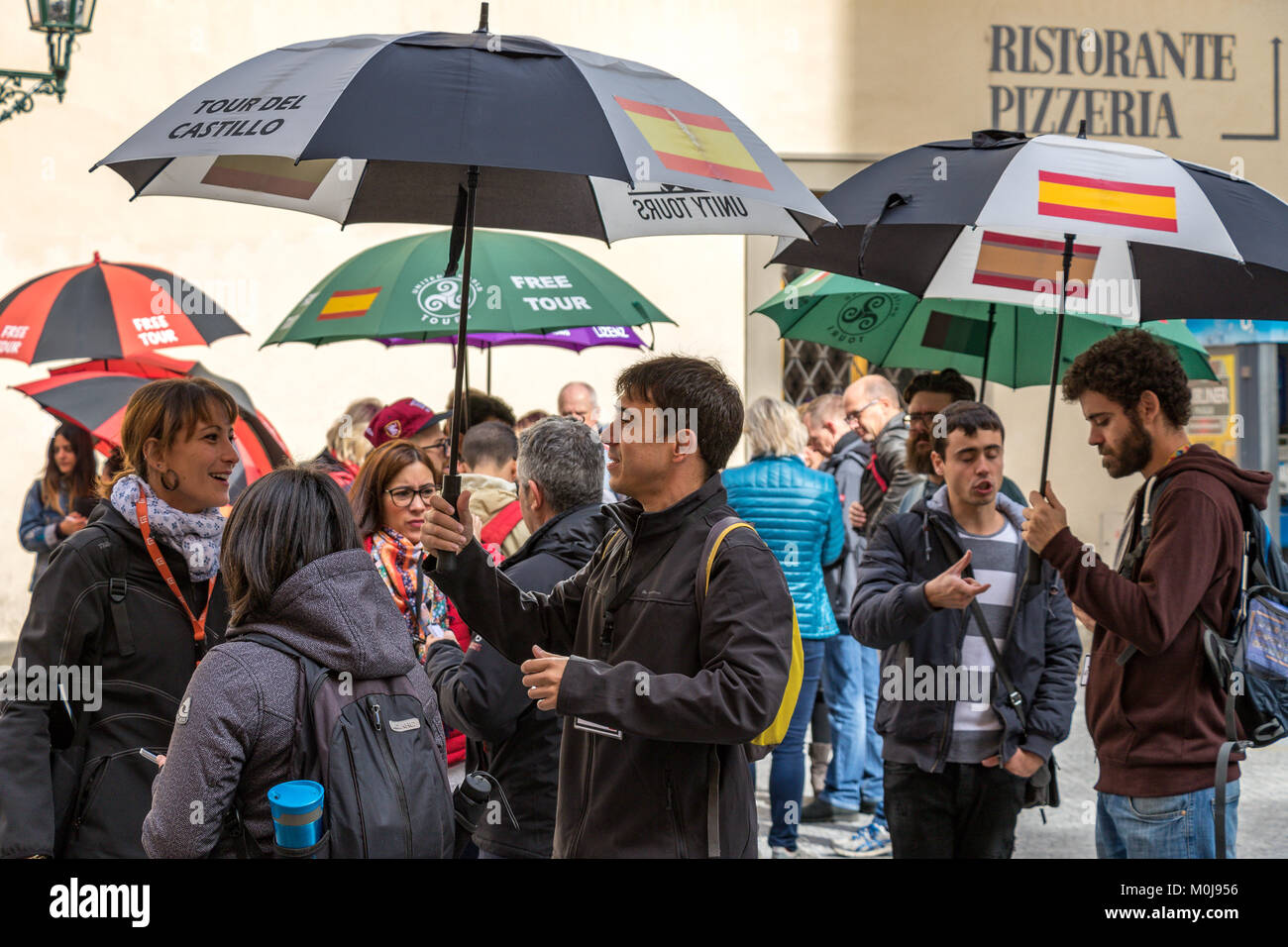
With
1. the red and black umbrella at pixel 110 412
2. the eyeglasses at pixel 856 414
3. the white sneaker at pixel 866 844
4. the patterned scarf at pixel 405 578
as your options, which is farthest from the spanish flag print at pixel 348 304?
the white sneaker at pixel 866 844

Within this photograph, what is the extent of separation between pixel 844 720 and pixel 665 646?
Answer: 14.6 feet

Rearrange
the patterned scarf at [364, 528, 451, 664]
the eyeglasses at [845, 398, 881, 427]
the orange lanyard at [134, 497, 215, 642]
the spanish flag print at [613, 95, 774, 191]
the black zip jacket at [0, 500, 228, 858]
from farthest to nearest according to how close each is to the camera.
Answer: the eyeglasses at [845, 398, 881, 427]
the patterned scarf at [364, 528, 451, 664]
the orange lanyard at [134, 497, 215, 642]
the black zip jacket at [0, 500, 228, 858]
the spanish flag print at [613, 95, 774, 191]

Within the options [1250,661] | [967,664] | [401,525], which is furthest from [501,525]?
[1250,661]

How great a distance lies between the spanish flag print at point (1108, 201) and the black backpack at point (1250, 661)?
0.88 metres

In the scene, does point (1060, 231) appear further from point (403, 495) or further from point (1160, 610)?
point (403, 495)

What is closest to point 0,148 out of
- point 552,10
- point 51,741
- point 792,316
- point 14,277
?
point 14,277

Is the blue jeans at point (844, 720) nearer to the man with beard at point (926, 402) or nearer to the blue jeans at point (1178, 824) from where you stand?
the man with beard at point (926, 402)

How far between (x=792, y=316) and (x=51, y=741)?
3.67m

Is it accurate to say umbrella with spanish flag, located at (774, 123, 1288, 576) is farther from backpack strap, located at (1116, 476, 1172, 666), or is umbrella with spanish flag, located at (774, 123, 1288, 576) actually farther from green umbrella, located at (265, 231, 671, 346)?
green umbrella, located at (265, 231, 671, 346)

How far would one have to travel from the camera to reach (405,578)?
4.25 meters

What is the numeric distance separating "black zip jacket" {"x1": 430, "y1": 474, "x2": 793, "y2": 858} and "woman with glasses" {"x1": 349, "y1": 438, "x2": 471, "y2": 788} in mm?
1310

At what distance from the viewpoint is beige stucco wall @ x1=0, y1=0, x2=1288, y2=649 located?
10.0 metres

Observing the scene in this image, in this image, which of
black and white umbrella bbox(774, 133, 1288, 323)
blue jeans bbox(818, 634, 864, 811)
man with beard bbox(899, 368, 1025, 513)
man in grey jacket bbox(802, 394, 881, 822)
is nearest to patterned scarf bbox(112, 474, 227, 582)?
black and white umbrella bbox(774, 133, 1288, 323)

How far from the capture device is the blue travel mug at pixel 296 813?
234 centimetres
